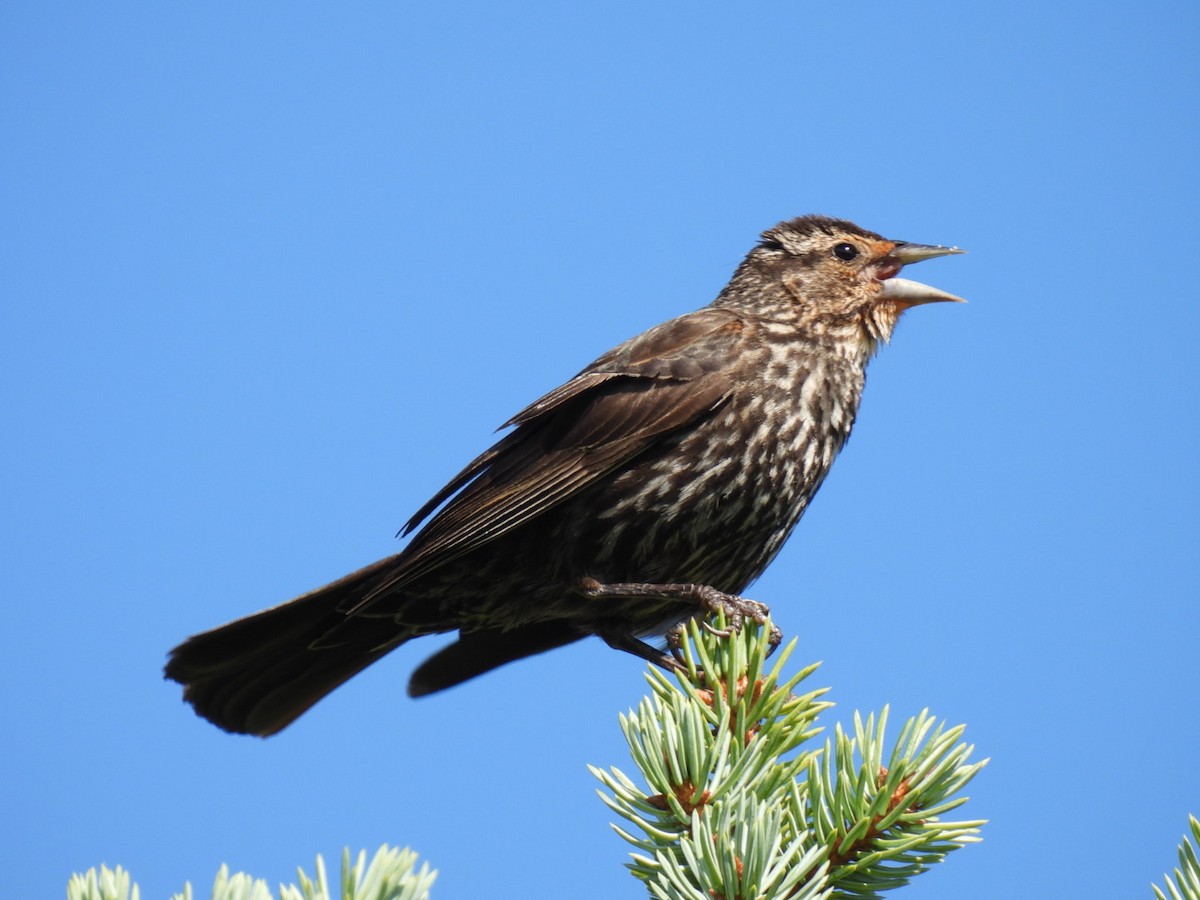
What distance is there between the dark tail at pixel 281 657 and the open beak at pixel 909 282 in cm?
192

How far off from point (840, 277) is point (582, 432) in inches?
46.7

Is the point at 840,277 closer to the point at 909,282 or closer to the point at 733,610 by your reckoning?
the point at 909,282

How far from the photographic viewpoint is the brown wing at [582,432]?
370 centimetres

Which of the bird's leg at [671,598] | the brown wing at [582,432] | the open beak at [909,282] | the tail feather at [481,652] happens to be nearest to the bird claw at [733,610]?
the bird's leg at [671,598]

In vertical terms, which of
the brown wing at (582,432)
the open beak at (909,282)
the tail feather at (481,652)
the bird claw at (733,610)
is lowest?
the bird claw at (733,610)

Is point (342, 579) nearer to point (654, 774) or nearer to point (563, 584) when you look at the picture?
point (563, 584)

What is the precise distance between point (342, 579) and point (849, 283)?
1962mm

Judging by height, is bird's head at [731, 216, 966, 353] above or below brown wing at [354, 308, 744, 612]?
above

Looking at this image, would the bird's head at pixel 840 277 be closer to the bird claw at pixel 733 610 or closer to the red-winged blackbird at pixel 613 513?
the red-winged blackbird at pixel 613 513

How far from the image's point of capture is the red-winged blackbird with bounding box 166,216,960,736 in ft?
12.1

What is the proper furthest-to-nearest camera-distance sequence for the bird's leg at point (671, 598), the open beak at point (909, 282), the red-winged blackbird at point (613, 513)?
the open beak at point (909, 282) < the red-winged blackbird at point (613, 513) < the bird's leg at point (671, 598)

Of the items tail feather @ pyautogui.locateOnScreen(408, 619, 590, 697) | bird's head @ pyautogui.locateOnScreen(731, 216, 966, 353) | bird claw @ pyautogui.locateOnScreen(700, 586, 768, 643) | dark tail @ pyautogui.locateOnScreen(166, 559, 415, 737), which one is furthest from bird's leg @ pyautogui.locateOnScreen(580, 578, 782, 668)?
bird's head @ pyautogui.locateOnScreen(731, 216, 966, 353)

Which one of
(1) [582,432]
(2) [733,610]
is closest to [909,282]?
(1) [582,432]

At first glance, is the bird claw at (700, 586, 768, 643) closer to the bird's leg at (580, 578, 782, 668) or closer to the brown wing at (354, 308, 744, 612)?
the bird's leg at (580, 578, 782, 668)
